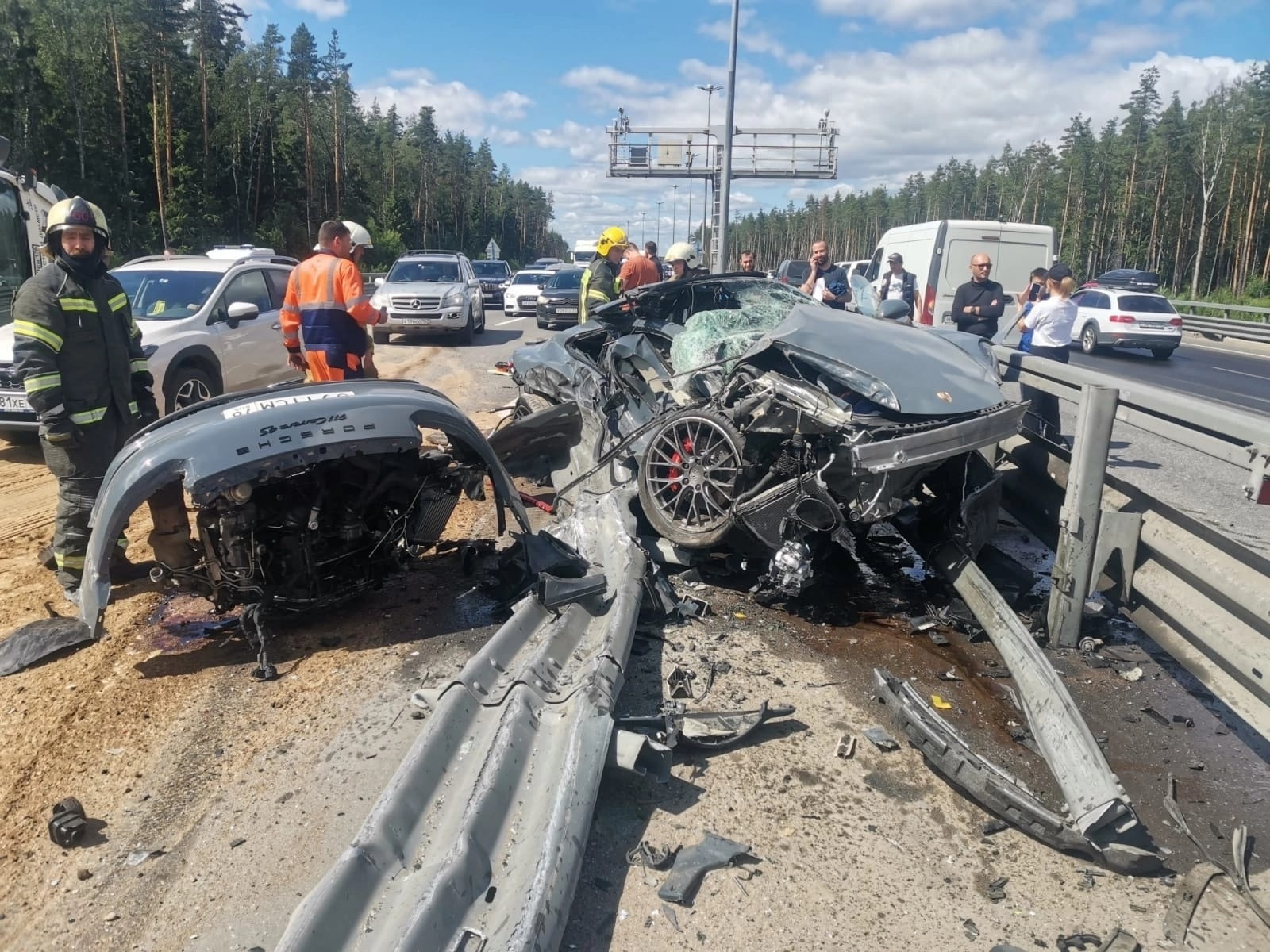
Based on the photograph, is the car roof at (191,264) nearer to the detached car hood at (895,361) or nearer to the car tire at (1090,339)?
the detached car hood at (895,361)

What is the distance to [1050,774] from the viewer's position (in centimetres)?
332

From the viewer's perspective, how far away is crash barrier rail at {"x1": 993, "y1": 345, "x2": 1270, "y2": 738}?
316 centimetres

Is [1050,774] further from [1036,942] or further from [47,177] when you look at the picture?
[47,177]

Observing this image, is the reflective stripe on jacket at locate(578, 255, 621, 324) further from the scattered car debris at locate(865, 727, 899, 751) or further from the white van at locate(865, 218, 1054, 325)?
the scattered car debris at locate(865, 727, 899, 751)

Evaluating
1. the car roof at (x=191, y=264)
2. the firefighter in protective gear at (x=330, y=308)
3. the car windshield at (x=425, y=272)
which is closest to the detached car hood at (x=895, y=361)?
the firefighter in protective gear at (x=330, y=308)

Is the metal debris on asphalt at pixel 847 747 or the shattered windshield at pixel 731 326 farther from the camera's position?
the shattered windshield at pixel 731 326

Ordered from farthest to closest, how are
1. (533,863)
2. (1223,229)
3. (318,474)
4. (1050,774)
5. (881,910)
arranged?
(1223,229) → (318,474) → (1050,774) → (881,910) → (533,863)

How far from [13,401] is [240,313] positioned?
2116mm

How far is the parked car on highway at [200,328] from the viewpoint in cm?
777

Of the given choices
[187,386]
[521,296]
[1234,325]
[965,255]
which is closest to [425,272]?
[521,296]

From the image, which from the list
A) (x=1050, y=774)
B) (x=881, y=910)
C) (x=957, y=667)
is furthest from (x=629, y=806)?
(x=957, y=667)

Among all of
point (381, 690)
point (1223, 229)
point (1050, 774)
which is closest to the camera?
point (1050, 774)

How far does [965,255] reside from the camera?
1352cm

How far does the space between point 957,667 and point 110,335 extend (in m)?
4.76
